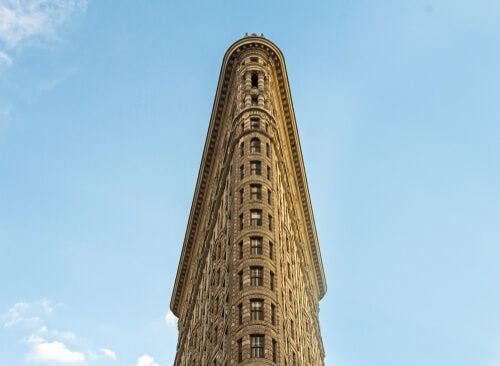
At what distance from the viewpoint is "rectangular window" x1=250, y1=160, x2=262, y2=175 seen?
7062 cm

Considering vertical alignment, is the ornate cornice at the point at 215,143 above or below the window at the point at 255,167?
above

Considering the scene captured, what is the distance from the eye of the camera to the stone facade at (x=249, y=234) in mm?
57625

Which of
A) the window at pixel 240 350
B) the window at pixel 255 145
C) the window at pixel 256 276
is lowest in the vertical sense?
the window at pixel 240 350

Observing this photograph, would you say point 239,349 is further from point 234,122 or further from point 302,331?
point 234,122

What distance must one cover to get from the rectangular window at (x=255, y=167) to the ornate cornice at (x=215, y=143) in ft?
73.4

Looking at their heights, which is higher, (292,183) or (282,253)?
(292,183)

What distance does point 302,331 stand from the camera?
2958 inches

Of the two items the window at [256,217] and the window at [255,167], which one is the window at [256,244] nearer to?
the window at [256,217]

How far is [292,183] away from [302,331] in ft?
88.6

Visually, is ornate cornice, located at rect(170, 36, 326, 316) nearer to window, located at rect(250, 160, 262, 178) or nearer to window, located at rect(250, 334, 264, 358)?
window, located at rect(250, 160, 262, 178)

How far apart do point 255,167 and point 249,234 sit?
35.3ft

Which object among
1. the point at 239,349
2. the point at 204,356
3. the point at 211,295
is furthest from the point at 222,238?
the point at 239,349

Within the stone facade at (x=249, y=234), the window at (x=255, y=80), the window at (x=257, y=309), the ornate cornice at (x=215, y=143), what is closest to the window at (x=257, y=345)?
the stone facade at (x=249, y=234)

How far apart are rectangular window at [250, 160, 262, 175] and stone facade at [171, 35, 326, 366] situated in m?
0.17
